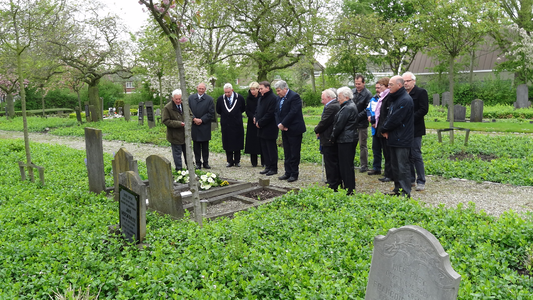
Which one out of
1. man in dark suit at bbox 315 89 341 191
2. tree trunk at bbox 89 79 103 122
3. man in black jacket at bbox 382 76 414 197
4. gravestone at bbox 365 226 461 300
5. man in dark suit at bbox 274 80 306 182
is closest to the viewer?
gravestone at bbox 365 226 461 300

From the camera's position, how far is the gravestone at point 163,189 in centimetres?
584

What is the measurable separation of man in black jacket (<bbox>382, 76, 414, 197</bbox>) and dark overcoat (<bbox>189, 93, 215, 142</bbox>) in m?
4.70

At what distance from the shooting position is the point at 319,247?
14.3 feet

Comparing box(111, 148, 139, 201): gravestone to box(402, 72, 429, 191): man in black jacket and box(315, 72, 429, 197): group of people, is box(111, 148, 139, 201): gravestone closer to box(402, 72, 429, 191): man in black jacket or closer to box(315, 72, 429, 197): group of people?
box(315, 72, 429, 197): group of people

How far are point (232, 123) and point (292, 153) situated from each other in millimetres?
2401

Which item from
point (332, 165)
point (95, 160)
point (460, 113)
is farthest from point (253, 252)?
point (460, 113)

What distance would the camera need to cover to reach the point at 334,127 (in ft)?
23.5

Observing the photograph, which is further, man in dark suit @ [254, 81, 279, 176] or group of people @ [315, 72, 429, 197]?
man in dark suit @ [254, 81, 279, 176]

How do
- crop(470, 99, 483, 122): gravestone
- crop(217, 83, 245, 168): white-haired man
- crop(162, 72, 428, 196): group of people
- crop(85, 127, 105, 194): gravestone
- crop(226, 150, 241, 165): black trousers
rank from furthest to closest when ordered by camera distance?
crop(470, 99, 483, 122): gravestone → crop(226, 150, 241, 165): black trousers → crop(217, 83, 245, 168): white-haired man → crop(85, 127, 105, 194): gravestone → crop(162, 72, 428, 196): group of people

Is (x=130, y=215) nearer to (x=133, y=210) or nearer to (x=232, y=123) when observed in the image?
(x=133, y=210)

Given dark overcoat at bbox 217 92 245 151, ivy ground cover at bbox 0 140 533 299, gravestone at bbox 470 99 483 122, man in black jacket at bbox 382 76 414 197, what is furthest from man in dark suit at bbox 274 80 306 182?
gravestone at bbox 470 99 483 122

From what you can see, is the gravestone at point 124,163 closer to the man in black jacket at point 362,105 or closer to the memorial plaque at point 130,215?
the memorial plaque at point 130,215

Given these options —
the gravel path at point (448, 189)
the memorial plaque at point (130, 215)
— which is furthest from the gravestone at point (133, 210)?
the gravel path at point (448, 189)

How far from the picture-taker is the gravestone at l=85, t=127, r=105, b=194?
7.27m
